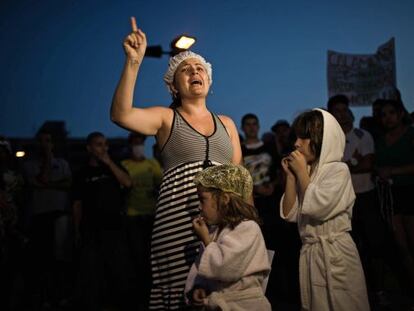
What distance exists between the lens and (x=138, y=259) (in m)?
7.12

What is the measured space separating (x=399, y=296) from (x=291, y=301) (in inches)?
52.2

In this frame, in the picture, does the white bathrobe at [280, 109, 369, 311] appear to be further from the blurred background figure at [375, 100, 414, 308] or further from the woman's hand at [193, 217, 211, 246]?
the blurred background figure at [375, 100, 414, 308]

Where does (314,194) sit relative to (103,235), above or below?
above

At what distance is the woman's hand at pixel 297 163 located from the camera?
12.3 ft

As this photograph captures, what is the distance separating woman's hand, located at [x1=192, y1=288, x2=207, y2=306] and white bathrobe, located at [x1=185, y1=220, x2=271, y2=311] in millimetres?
24

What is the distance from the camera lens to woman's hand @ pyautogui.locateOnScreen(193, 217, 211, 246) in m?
3.12

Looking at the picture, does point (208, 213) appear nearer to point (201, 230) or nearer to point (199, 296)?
point (201, 230)

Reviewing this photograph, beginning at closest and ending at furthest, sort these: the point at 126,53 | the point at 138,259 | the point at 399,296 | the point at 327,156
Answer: the point at 126,53, the point at 327,156, the point at 399,296, the point at 138,259

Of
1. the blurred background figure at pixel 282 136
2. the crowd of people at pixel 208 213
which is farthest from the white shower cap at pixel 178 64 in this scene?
the blurred background figure at pixel 282 136

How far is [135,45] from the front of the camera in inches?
128

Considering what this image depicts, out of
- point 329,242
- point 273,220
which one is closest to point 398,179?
point 273,220

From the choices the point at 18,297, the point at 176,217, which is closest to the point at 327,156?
the point at 176,217

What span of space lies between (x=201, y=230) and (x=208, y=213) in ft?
0.46

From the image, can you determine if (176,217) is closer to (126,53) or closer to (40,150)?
(126,53)
